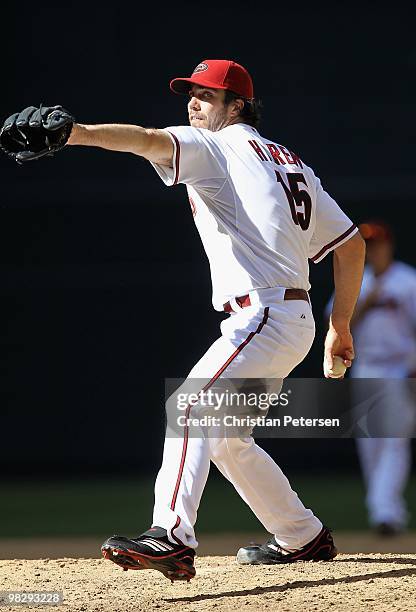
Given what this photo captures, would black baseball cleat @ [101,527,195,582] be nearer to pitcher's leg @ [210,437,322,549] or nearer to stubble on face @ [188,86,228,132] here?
pitcher's leg @ [210,437,322,549]

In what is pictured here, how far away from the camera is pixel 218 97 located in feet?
10.8

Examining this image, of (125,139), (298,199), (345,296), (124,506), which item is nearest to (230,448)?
(345,296)

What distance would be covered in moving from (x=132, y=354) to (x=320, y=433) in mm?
1321

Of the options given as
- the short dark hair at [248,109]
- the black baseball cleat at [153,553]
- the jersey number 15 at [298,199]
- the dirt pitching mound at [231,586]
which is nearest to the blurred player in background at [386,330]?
the dirt pitching mound at [231,586]

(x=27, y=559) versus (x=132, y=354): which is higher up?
(x=132, y=354)

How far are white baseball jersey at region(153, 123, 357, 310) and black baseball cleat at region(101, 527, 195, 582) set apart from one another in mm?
738

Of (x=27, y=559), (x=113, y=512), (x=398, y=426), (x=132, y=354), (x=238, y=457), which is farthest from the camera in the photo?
(x=132, y=354)

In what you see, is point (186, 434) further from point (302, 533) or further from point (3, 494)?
point (3, 494)

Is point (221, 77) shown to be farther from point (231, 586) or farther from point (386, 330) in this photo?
point (386, 330)

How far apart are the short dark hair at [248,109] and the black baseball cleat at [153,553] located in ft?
4.36

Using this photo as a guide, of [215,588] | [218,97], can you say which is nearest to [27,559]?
[215,588]

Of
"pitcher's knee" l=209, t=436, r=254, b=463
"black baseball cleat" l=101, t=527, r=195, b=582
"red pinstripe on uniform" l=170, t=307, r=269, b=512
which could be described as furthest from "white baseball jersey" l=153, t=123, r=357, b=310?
"black baseball cleat" l=101, t=527, r=195, b=582

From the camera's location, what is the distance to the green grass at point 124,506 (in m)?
5.26

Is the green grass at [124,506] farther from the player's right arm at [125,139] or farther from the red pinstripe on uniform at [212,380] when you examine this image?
the player's right arm at [125,139]
